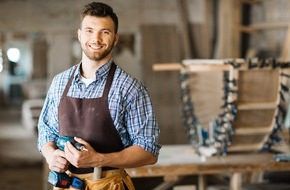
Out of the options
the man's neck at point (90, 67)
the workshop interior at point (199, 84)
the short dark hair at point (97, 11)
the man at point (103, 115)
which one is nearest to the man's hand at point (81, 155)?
the man at point (103, 115)

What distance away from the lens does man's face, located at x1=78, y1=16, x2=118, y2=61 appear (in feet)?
6.98

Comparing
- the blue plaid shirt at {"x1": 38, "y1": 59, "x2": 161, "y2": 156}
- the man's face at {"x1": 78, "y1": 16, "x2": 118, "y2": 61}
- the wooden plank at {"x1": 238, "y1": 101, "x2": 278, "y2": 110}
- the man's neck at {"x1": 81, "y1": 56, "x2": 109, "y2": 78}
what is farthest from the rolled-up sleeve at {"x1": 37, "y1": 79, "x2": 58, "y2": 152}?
the wooden plank at {"x1": 238, "y1": 101, "x2": 278, "y2": 110}

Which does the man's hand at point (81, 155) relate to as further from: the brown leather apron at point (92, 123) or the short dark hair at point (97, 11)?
the short dark hair at point (97, 11)

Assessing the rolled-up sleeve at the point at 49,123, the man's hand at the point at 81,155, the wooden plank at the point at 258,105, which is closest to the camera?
the man's hand at the point at 81,155

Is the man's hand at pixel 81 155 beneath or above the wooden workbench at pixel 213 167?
above

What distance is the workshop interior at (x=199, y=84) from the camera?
4.21 m

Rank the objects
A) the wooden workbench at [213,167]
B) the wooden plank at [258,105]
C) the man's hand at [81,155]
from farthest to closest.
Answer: the wooden plank at [258,105] < the wooden workbench at [213,167] < the man's hand at [81,155]

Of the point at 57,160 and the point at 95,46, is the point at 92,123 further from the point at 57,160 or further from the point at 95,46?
the point at 95,46

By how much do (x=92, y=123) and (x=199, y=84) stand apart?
8.16ft

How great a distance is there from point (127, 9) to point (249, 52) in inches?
74.4

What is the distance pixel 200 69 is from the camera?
432cm

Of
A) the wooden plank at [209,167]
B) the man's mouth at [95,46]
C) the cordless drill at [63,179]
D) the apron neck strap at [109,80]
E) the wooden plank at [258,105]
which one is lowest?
the wooden plank at [209,167]

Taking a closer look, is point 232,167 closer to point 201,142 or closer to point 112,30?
point 201,142

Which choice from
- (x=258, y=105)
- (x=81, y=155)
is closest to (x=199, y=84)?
(x=258, y=105)
